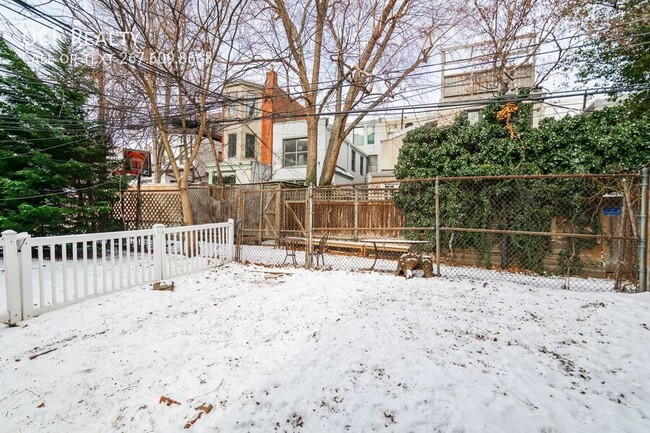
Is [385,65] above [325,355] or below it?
above

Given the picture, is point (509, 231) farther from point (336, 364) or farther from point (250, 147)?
point (250, 147)

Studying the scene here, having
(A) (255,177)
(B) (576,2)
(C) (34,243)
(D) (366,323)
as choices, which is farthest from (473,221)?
(A) (255,177)

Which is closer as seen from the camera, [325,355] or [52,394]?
[52,394]

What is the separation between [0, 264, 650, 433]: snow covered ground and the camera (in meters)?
2.02

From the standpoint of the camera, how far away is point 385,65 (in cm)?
1166

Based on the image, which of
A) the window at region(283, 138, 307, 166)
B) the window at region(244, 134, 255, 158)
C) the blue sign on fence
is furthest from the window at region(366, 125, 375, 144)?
the blue sign on fence

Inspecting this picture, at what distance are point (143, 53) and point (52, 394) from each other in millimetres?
8097

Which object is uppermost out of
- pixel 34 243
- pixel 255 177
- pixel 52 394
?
pixel 255 177

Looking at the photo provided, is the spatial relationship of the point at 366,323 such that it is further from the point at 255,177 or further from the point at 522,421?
the point at 255,177

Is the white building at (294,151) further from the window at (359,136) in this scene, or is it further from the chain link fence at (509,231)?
the window at (359,136)

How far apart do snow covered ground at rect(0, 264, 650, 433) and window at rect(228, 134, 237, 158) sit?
48.1 feet

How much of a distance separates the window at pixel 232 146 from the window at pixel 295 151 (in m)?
3.24

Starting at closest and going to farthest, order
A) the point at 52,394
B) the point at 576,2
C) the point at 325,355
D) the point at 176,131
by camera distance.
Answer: the point at 52,394, the point at 325,355, the point at 576,2, the point at 176,131

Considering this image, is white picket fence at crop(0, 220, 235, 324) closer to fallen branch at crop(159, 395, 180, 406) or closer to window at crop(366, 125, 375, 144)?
fallen branch at crop(159, 395, 180, 406)
